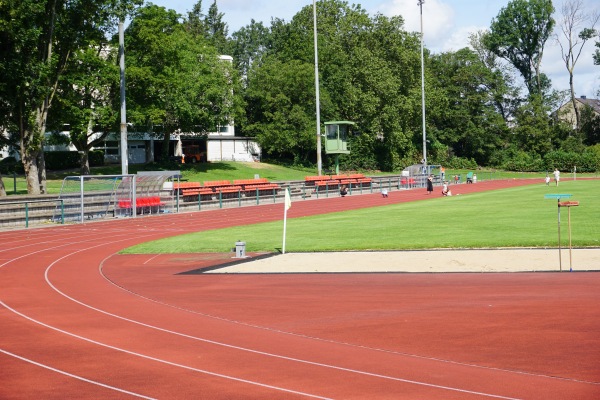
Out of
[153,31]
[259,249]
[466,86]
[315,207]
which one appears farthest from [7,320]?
[466,86]

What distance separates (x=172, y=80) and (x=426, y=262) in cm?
4671

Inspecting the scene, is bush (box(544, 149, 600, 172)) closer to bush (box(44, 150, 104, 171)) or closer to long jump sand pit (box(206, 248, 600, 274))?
bush (box(44, 150, 104, 171))

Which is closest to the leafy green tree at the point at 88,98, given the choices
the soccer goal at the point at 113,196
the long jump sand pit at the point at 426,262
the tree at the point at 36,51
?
the tree at the point at 36,51

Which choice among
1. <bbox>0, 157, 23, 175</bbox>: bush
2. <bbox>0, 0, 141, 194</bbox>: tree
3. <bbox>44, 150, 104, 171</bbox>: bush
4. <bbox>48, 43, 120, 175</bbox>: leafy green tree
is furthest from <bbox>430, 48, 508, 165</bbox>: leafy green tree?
<bbox>0, 0, 141, 194</bbox>: tree

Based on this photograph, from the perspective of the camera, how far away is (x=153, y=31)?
206ft

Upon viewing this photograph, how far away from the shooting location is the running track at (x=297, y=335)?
389 inches

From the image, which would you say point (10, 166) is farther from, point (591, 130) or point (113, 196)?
point (591, 130)

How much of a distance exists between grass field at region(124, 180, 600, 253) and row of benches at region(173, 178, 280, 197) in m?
11.0

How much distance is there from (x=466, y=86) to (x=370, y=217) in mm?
74929

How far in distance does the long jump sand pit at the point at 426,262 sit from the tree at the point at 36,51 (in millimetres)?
23532

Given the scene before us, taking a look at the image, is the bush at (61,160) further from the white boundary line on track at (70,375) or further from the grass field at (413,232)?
the white boundary line on track at (70,375)

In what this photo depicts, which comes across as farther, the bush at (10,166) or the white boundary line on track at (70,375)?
the bush at (10,166)

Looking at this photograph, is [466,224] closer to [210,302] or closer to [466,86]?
[210,302]

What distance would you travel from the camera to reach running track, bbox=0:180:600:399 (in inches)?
389
